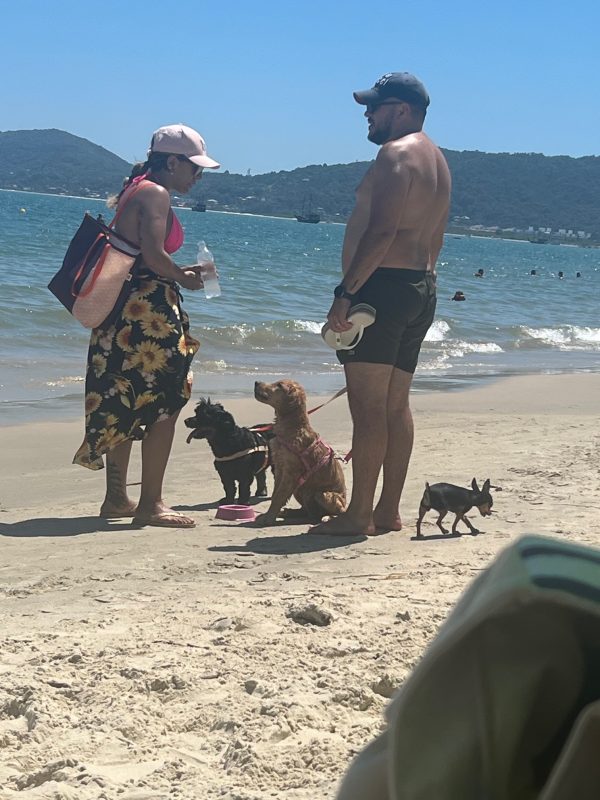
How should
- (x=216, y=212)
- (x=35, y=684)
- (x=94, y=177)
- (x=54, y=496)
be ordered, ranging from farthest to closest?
(x=216, y=212)
(x=94, y=177)
(x=54, y=496)
(x=35, y=684)

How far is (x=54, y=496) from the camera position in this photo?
6930 millimetres

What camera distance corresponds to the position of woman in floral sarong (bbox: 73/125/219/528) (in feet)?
18.5

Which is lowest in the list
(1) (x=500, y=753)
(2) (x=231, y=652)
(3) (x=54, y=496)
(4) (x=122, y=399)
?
(3) (x=54, y=496)

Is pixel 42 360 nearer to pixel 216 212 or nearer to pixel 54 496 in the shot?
pixel 54 496

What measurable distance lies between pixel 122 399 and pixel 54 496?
152cm

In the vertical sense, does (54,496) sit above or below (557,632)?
below

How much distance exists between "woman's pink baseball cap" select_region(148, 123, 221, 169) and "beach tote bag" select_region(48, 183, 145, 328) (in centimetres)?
26

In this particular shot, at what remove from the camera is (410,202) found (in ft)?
17.0

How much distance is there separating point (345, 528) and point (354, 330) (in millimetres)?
1035

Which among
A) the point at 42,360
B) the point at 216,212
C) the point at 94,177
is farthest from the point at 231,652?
the point at 216,212

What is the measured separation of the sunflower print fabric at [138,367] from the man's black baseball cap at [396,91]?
1.45m

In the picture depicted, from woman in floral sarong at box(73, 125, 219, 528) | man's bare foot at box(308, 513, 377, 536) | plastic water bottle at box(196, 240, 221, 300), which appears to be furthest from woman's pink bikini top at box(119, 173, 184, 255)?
man's bare foot at box(308, 513, 377, 536)

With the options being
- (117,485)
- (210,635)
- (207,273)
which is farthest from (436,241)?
(210,635)

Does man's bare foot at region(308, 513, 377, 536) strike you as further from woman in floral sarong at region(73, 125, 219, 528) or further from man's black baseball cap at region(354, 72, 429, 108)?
man's black baseball cap at region(354, 72, 429, 108)
